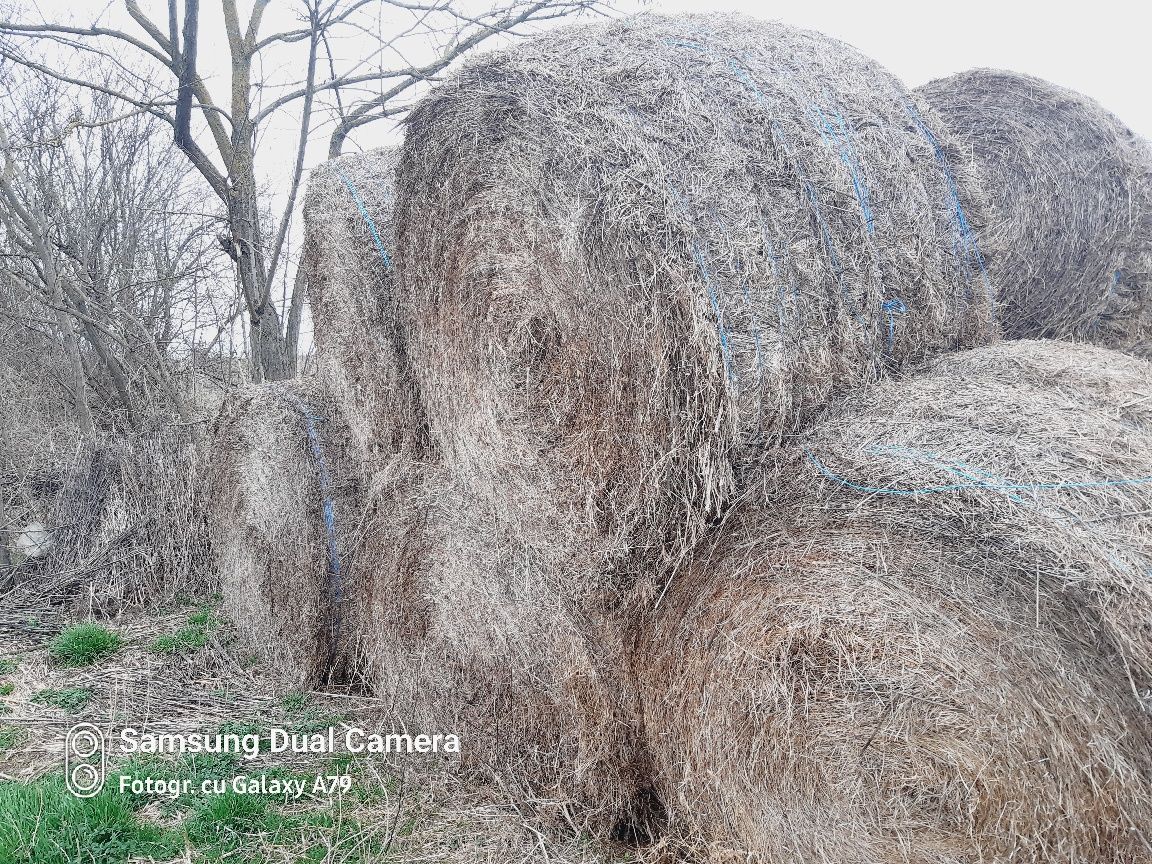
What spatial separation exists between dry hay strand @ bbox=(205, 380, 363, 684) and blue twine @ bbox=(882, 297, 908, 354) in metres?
2.39

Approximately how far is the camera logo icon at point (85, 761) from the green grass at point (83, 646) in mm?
969

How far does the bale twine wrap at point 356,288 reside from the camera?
381cm

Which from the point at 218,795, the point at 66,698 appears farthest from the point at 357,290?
the point at 66,698

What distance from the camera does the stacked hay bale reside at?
243 cm

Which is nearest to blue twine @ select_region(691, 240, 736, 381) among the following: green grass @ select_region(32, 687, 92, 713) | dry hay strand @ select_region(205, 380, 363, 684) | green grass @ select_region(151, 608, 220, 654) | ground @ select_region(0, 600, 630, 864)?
ground @ select_region(0, 600, 630, 864)

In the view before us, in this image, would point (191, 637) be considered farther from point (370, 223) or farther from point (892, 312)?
point (892, 312)

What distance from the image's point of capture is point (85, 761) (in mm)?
3441

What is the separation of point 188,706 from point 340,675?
2.22 feet

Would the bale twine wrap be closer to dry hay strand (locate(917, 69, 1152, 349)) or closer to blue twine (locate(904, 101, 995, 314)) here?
blue twine (locate(904, 101, 995, 314))

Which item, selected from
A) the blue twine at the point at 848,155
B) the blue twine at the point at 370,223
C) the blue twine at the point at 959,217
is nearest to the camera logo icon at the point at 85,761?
the blue twine at the point at 370,223

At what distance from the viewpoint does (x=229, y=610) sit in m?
4.97

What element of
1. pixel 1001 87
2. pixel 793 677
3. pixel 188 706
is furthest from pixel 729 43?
pixel 188 706

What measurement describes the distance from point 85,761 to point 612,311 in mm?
2705

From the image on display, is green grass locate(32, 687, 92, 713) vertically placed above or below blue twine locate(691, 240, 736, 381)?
below
